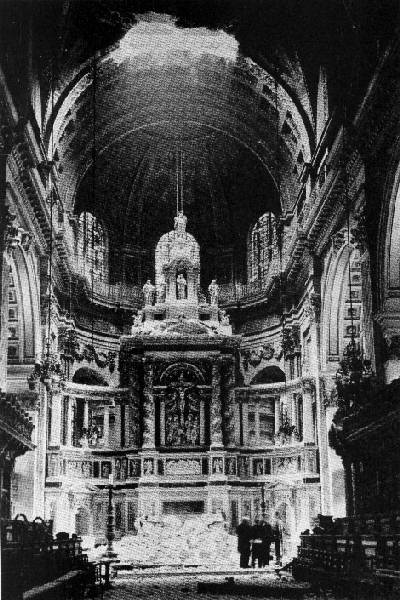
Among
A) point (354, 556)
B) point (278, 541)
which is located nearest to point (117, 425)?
point (278, 541)

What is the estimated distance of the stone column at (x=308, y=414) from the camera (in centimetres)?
2373

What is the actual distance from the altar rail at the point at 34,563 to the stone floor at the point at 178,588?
67 cm

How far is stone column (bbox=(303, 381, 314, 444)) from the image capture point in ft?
77.9

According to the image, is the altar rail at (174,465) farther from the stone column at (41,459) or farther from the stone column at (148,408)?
the stone column at (41,459)

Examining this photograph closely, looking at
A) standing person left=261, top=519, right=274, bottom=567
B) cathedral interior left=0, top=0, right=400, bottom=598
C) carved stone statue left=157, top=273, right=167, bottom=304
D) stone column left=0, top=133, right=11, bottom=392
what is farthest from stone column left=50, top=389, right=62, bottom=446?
standing person left=261, top=519, right=274, bottom=567

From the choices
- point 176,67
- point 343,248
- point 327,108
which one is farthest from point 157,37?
point 343,248

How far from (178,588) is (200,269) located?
55.6 feet

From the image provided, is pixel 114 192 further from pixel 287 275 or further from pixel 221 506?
pixel 221 506

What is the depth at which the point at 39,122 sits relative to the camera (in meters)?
21.7

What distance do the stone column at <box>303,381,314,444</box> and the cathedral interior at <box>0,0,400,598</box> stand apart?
8cm

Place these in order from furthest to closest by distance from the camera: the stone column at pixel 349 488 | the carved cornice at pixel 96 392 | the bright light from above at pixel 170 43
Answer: the carved cornice at pixel 96 392 < the bright light from above at pixel 170 43 < the stone column at pixel 349 488

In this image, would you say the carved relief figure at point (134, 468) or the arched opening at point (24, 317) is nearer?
the arched opening at point (24, 317)

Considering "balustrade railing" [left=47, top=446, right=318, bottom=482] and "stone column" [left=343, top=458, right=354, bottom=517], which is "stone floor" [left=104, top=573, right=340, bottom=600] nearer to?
"stone column" [left=343, top=458, right=354, bottom=517]

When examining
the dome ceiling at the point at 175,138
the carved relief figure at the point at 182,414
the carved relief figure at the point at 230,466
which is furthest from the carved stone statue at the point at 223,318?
the carved relief figure at the point at 230,466
